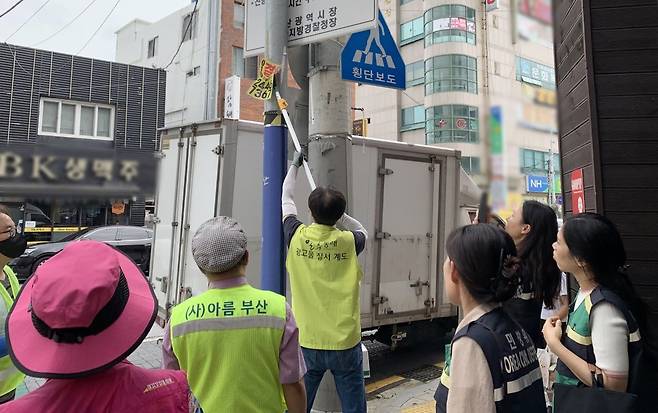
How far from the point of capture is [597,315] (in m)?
1.71

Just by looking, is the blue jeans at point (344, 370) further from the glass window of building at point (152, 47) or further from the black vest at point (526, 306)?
the glass window of building at point (152, 47)

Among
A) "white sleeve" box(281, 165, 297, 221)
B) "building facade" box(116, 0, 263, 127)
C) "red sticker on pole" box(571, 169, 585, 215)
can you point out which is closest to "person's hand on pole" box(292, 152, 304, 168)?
"white sleeve" box(281, 165, 297, 221)

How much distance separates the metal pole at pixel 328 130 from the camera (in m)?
3.34

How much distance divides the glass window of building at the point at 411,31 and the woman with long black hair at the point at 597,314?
86.1ft

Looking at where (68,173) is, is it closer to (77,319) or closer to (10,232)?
(77,319)

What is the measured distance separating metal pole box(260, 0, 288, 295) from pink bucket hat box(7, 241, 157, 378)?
6.00 feet

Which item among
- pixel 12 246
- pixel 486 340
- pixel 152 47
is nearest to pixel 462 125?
pixel 486 340

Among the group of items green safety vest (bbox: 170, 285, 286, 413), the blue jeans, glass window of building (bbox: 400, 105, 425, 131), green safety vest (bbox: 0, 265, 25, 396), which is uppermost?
glass window of building (bbox: 400, 105, 425, 131)

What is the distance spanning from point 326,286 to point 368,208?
2003mm

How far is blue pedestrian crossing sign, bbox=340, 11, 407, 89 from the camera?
3234 millimetres

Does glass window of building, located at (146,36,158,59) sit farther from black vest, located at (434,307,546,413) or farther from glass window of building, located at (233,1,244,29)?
black vest, located at (434,307,546,413)

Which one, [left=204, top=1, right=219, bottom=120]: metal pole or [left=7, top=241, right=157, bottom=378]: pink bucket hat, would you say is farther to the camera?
[left=204, top=1, right=219, bottom=120]: metal pole

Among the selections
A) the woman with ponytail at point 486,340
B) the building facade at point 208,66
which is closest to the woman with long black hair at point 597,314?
the woman with ponytail at point 486,340

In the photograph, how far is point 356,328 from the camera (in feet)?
9.62
